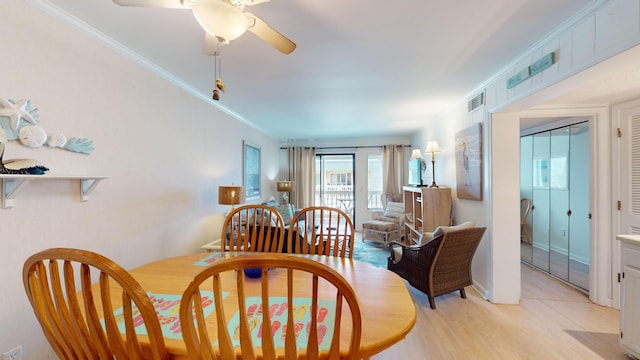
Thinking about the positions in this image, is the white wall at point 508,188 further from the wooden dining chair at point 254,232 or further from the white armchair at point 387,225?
the wooden dining chair at point 254,232

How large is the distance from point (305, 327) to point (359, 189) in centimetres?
553

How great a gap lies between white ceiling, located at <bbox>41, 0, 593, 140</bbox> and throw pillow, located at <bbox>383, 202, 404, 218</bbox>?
252 cm

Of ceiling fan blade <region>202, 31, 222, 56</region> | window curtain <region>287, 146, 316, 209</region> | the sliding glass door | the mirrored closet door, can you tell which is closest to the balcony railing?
the sliding glass door

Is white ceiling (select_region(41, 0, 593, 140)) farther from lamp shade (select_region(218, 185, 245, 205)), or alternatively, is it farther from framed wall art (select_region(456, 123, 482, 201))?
lamp shade (select_region(218, 185, 245, 205))

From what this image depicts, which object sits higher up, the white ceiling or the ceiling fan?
the white ceiling

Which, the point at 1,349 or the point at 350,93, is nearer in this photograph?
the point at 1,349

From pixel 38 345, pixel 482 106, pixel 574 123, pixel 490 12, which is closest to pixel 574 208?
pixel 574 123

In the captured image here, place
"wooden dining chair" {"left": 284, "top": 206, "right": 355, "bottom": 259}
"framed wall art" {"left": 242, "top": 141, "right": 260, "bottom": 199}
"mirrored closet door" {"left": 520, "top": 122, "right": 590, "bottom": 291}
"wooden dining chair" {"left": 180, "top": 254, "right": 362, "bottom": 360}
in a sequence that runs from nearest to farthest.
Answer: "wooden dining chair" {"left": 180, "top": 254, "right": 362, "bottom": 360}, "wooden dining chair" {"left": 284, "top": 206, "right": 355, "bottom": 259}, "mirrored closet door" {"left": 520, "top": 122, "right": 590, "bottom": 291}, "framed wall art" {"left": 242, "top": 141, "right": 260, "bottom": 199}

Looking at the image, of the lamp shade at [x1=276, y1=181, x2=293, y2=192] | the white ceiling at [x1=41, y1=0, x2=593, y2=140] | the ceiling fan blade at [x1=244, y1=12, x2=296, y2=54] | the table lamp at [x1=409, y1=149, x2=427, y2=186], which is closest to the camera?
the ceiling fan blade at [x1=244, y1=12, x2=296, y2=54]

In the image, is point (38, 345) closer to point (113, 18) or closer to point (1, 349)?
point (1, 349)

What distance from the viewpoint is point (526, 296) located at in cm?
284

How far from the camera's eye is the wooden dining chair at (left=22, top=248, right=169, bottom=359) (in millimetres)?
640

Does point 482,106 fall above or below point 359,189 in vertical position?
above

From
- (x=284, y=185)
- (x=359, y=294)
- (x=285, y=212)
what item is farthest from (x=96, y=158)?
(x=284, y=185)
